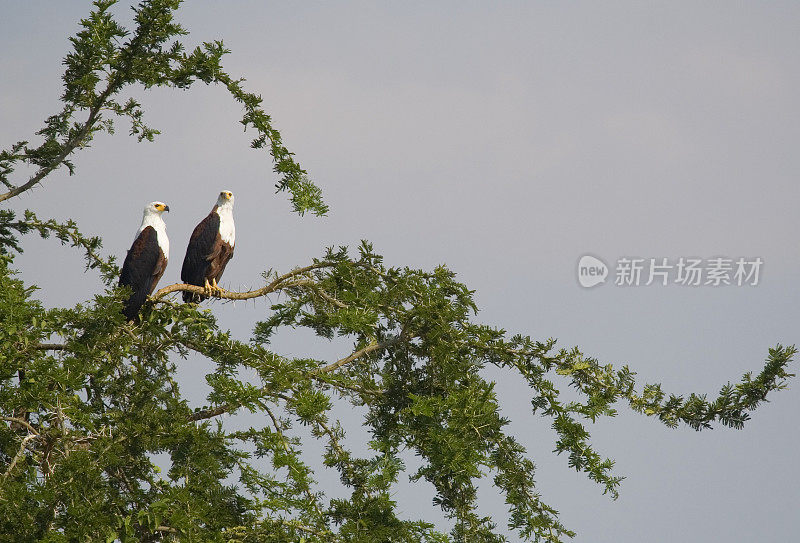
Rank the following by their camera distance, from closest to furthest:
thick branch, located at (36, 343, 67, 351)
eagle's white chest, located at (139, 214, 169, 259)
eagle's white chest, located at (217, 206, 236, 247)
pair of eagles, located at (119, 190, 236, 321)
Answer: thick branch, located at (36, 343, 67, 351) < pair of eagles, located at (119, 190, 236, 321) < eagle's white chest, located at (139, 214, 169, 259) < eagle's white chest, located at (217, 206, 236, 247)

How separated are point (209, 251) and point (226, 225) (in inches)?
18.7

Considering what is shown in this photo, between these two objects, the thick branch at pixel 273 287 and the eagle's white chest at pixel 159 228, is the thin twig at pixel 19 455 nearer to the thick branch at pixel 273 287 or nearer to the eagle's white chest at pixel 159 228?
the thick branch at pixel 273 287

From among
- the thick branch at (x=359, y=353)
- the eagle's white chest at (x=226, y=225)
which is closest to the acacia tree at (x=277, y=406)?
the thick branch at (x=359, y=353)

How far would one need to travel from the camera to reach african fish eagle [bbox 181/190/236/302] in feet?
31.1

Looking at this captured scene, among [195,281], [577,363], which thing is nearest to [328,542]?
[577,363]

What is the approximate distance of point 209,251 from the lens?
31.3ft

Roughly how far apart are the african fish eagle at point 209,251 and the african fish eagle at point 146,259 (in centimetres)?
47

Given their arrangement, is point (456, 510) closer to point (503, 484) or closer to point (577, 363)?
point (503, 484)

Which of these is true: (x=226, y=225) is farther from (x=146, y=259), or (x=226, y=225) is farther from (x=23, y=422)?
(x=23, y=422)

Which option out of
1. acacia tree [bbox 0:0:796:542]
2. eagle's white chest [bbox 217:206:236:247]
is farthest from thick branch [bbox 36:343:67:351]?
eagle's white chest [bbox 217:206:236:247]

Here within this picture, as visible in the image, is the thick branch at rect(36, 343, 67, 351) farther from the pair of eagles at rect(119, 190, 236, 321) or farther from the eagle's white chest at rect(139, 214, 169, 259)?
the eagle's white chest at rect(139, 214, 169, 259)

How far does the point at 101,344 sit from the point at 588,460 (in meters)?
3.37

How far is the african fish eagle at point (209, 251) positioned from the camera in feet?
31.1

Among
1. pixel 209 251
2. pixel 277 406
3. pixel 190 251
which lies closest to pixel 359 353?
pixel 277 406
